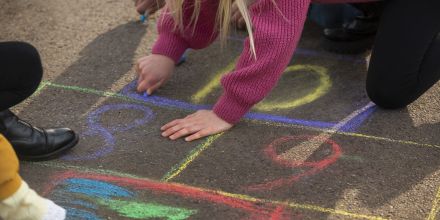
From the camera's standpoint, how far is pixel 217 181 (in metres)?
1.81

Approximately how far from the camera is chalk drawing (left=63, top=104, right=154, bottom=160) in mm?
1945

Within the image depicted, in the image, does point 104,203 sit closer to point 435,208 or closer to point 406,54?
point 435,208

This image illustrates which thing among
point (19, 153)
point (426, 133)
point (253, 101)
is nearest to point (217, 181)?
point (253, 101)

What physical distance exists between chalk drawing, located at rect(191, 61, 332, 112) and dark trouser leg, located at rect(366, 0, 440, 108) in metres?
0.21

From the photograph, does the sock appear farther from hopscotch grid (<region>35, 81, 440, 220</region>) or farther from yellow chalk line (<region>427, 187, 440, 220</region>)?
yellow chalk line (<region>427, 187, 440, 220</region>)

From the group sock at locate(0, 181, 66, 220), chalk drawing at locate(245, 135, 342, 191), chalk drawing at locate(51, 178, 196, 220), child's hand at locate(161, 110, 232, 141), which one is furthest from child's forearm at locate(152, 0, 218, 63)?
sock at locate(0, 181, 66, 220)

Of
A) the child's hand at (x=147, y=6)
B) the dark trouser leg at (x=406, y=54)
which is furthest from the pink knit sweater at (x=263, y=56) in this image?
the child's hand at (x=147, y=6)

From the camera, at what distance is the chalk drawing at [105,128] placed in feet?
6.38

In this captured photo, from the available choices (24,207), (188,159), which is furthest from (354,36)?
(24,207)

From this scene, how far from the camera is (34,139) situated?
187 centimetres

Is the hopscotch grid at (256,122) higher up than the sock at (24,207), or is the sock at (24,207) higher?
the sock at (24,207)

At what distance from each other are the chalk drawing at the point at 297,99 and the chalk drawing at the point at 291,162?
217 mm

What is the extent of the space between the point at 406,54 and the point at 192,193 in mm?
904

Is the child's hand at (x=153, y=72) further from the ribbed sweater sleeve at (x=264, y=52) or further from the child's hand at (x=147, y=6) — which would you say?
the child's hand at (x=147, y=6)
